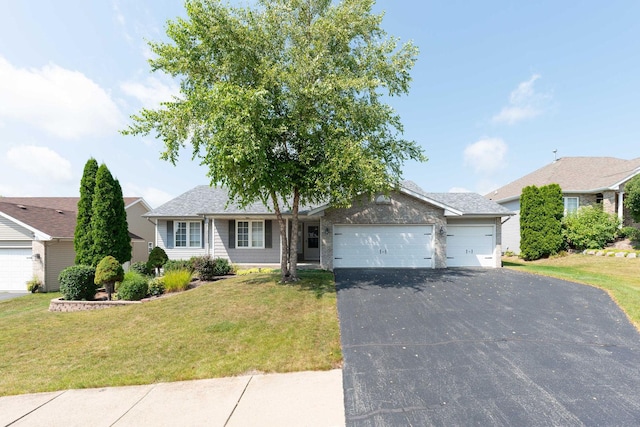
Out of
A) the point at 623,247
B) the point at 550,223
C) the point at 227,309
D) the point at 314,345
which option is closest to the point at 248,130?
the point at 227,309

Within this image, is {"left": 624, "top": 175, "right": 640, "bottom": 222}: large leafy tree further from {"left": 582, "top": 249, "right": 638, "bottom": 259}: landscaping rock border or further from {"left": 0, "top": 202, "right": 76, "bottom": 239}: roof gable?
{"left": 0, "top": 202, "right": 76, "bottom": 239}: roof gable

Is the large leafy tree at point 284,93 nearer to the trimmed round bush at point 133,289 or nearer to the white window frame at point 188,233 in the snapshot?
the trimmed round bush at point 133,289

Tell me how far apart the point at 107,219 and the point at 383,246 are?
41.8 feet

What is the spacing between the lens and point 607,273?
13195 millimetres

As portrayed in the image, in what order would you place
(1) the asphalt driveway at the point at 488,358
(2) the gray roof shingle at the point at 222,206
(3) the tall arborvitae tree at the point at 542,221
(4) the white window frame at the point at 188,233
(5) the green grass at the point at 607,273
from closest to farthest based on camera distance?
(1) the asphalt driveway at the point at 488,358 < (5) the green grass at the point at 607,273 < (2) the gray roof shingle at the point at 222,206 < (4) the white window frame at the point at 188,233 < (3) the tall arborvitae tree at the point at 542,221

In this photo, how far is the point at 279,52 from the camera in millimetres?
10477

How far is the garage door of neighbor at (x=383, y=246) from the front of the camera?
14344mm

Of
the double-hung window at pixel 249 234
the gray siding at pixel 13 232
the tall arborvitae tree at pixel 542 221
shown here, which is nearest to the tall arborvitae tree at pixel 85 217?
the gray siding at pixel 13 232

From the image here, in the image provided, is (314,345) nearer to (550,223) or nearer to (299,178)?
(299,178)

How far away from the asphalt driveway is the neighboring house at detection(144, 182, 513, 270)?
467 cm

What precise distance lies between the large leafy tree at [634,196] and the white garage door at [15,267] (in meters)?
31.9

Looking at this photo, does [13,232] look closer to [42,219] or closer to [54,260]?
[42,219]

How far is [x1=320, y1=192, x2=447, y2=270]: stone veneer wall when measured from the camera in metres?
14.2

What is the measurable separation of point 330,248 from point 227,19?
979cm
